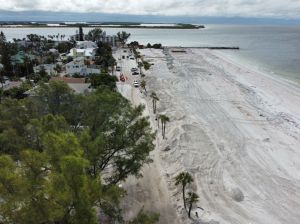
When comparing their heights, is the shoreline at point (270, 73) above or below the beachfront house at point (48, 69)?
below

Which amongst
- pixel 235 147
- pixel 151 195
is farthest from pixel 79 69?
pixel 151 195

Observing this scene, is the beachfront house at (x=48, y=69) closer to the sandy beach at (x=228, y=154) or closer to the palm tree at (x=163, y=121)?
the sandy beach at (x=228, y=154)

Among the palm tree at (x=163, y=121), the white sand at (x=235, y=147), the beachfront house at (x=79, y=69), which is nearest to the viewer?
the white sand at (x=235, y=147)

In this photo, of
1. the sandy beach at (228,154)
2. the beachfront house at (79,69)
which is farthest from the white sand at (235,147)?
the beachfront house at (79,69)

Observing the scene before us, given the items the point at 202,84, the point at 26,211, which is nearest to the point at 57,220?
the point at 26,211

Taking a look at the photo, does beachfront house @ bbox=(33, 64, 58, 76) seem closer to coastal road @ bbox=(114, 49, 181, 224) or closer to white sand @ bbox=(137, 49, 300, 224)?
white sand @ bbox=(137, 49, 300, 224)

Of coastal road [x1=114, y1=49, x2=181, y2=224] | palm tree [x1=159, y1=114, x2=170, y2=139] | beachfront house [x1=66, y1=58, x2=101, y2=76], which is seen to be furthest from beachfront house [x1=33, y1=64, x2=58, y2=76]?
coastal road [x1=114, y1=49, x2=181, y2=224]
